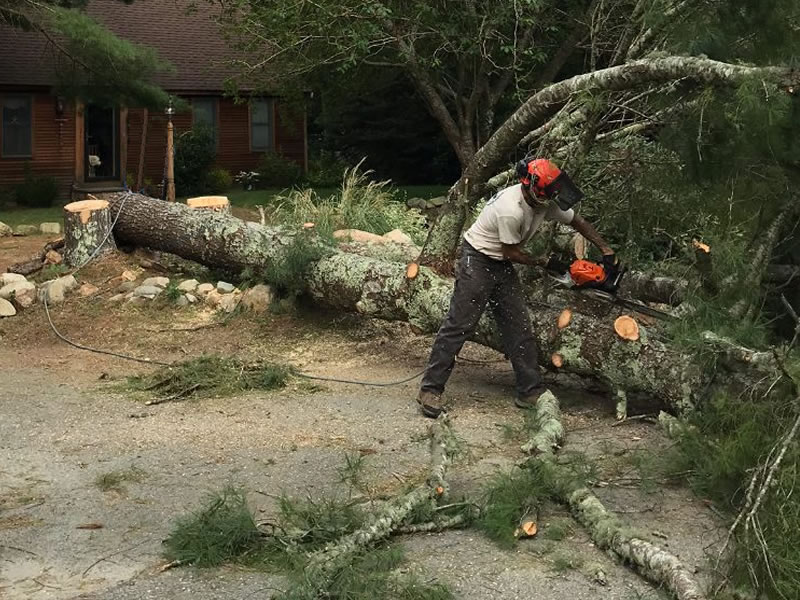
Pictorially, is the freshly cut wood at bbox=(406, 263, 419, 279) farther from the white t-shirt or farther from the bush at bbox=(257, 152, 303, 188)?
the bush at bbox=(257, 152, 303, 188)

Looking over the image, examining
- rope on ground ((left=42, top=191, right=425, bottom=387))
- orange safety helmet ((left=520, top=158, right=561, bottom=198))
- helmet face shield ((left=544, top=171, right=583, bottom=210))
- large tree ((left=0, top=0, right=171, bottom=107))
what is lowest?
rope on ground ((left=42, top=191, right=425, bottom=387))

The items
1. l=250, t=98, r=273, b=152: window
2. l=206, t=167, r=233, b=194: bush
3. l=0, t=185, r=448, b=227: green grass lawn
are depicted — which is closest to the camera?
l=0, t=185, r=448, b=227: green grass lawn

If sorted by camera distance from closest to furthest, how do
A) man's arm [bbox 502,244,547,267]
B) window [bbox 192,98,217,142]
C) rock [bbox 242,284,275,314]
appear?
man's arm [bbox 502,244,547,267], rock [bbox 242,284,275,314], window [bbox 192,98,217,142]

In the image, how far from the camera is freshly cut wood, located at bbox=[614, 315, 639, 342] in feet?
22.4

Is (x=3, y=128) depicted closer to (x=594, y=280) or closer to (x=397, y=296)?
(x=397, y=296)

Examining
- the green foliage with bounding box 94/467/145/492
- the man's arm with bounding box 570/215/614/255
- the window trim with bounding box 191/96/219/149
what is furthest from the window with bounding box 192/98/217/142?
the green foliage with bounding box 94/467/145/492

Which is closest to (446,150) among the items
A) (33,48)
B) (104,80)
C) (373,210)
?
(33,48)

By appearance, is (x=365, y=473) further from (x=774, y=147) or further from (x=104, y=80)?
(x=104, y=80)

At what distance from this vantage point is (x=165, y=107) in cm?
1730

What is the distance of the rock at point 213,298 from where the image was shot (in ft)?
33.3

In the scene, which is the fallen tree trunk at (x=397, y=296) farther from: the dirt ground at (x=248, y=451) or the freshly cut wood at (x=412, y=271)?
the dirt ground at (x=248, y=451)

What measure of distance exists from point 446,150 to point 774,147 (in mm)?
21863

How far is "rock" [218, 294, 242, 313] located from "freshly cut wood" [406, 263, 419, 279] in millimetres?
2324

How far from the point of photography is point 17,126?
23.3 metres
